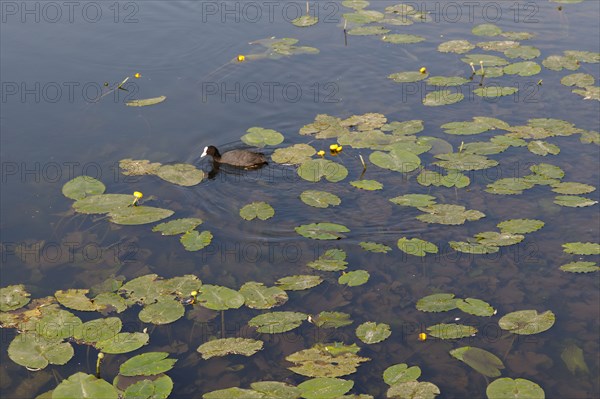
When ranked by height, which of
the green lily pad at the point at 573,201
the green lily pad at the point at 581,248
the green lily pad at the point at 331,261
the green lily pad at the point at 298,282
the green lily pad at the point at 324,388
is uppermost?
the green lily pad at the point at 573,201

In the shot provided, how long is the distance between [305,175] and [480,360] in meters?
3.59

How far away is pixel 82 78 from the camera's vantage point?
38.7ft

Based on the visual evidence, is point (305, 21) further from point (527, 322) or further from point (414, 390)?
point (414, 390)

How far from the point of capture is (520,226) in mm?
8469

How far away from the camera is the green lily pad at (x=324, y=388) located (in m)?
6.08

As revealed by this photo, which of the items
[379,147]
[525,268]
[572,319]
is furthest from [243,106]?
[572,319]

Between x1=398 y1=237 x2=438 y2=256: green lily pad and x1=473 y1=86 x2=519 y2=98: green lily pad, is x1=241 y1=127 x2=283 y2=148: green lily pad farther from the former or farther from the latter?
x1=473 y1=86 x2=519 y2=98: green lily pad

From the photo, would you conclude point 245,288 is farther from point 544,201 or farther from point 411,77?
point 411,77

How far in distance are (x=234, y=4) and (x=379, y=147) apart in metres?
6.27

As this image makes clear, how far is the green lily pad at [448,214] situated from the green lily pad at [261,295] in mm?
2114

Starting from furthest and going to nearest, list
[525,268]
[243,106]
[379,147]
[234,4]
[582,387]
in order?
1. [234,4]
2. [243,106]
3. [379,147]
4. [525,268]
5. [582,387]

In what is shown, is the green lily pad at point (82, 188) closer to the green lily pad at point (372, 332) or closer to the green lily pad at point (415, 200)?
the green lily pad at point (415, 200)

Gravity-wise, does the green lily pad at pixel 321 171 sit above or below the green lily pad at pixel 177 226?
above

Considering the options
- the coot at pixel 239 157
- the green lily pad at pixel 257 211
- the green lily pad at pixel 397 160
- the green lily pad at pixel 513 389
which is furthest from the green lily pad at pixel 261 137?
the green lily pad at pixel 513 389
